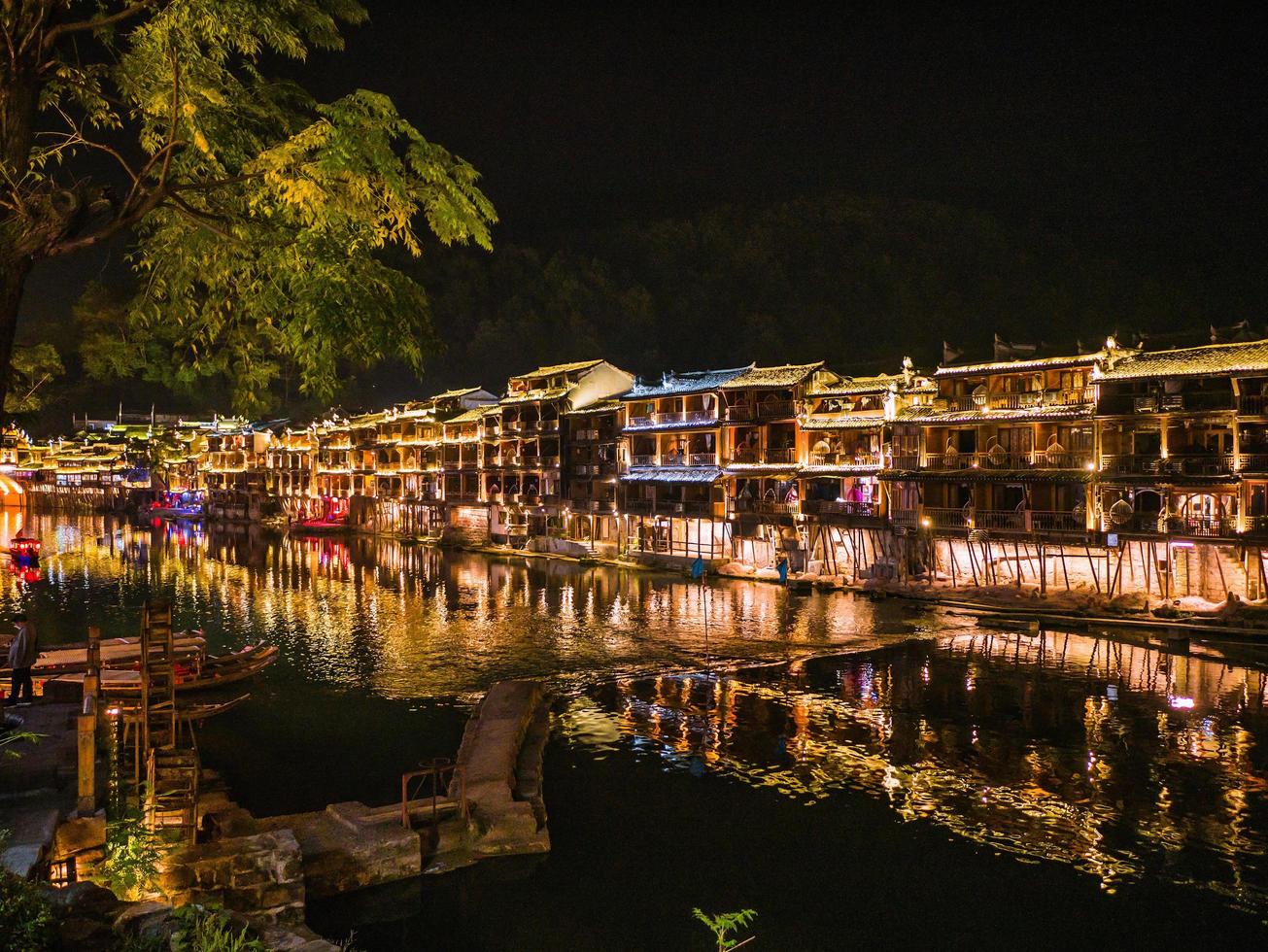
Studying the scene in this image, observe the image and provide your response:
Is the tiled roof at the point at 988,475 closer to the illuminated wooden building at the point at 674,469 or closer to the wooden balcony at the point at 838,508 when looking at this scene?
the wooden balcony at the point at 838,508

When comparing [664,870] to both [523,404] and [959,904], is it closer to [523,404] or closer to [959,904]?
[959,904]

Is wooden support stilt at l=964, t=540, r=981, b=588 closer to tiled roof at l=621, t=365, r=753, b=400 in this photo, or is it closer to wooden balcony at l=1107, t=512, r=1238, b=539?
wooden balcony at l=1107, t=512, r=1238, b=539

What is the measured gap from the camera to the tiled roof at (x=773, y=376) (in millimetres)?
52594

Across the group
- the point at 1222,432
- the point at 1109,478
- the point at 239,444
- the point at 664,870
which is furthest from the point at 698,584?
the point at 239,444

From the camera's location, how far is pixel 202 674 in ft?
86.8

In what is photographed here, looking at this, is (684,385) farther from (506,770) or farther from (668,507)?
(506,770)

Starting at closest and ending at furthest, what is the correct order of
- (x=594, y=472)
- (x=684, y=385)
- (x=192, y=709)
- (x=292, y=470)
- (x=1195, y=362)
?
(x=192, y=709) < (x=1195, y=362) < (x=684, y=385) < (x=594, y=472) < (x=292, y=470)

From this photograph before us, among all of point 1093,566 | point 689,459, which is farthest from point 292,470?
point 1093,566

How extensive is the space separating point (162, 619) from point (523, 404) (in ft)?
188

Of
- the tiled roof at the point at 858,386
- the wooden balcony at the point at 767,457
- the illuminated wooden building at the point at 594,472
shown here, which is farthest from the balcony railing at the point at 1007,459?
the illuminated wooden building at the point at 594,472

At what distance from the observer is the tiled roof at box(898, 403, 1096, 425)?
40.2m

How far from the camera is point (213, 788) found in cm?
1792

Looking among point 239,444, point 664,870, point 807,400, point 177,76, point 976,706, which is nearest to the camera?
point 177,76

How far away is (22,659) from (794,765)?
707 inches
